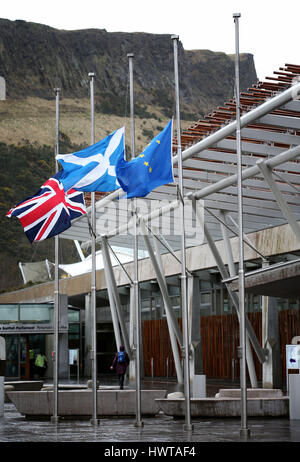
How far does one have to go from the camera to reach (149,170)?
17312 mm

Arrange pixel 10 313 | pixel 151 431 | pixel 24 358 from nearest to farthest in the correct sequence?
pixel 151 431, pixel 10 313, pixel 24 358

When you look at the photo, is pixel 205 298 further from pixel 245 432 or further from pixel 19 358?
pixel 245 432

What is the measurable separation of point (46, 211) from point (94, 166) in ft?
7.70

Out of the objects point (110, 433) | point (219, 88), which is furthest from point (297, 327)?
point (219, 88)

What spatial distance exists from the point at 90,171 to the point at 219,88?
597 ft

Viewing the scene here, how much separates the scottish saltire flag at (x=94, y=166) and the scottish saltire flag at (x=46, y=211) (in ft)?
5.24

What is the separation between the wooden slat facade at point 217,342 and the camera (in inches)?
1416

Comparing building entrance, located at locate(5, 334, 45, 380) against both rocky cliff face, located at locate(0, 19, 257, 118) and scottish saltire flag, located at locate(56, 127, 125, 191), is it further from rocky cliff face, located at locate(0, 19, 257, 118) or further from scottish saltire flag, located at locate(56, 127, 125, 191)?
rocky cliff face, located at locate(0, 19, 257, 118)

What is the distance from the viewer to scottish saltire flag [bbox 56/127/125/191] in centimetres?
1830

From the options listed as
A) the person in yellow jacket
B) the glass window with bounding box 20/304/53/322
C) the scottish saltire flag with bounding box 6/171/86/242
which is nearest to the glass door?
the person in yellow jacket

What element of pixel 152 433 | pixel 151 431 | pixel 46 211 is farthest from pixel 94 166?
pixel 152 433

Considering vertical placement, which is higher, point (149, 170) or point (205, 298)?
point (149, 170)

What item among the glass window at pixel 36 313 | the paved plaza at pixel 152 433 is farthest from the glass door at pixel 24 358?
the paved plaza at pixel 152 433

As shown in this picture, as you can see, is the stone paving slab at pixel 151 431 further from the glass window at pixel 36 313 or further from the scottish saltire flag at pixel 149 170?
the glass window at pixel 36 313
